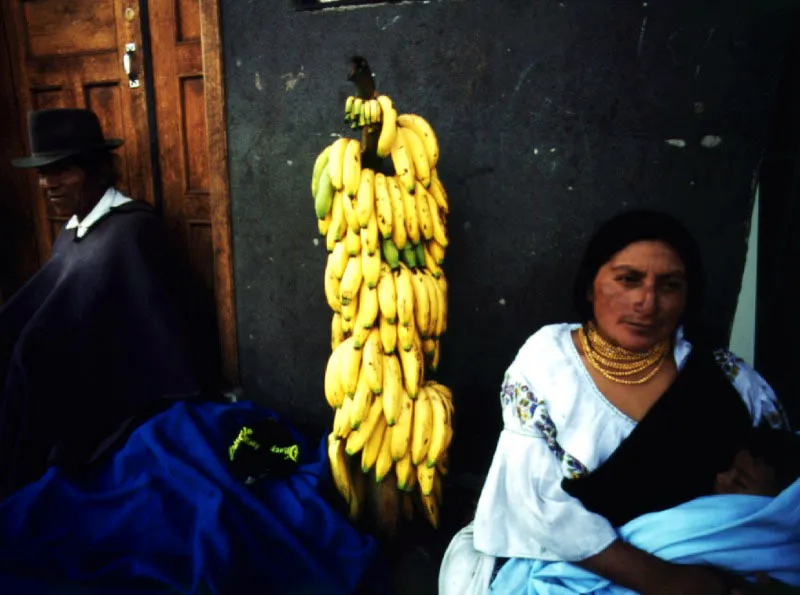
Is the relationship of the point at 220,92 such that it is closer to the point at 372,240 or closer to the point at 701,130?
the point at 372,240

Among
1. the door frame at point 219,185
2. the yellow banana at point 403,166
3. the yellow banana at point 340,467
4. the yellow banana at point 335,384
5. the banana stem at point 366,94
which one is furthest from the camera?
the door frame at point 219,185

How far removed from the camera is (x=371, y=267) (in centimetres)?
158

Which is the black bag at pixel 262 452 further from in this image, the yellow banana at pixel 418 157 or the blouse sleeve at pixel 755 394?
the blouse sleeve at pixel 755 394

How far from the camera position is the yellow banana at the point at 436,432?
5.57 ft

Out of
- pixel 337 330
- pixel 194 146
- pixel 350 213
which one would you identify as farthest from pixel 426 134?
pixel 194 146

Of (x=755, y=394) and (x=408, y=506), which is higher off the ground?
(x=755, y=394)

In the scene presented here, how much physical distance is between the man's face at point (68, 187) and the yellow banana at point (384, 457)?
2.04 m

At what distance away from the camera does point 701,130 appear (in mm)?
1785

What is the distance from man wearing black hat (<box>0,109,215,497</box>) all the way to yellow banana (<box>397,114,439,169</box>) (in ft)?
4.88

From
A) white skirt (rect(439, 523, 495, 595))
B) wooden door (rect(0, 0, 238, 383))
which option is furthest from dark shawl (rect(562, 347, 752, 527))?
wooden door (rect(0, 0, 238, 383))

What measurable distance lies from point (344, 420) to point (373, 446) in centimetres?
16

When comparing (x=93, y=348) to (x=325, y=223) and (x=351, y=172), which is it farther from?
(x=351, y=172)

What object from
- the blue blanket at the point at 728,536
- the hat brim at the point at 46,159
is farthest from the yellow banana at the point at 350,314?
the hat brim at the point at 46,159

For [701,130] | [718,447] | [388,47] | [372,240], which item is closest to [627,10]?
[701,130]
